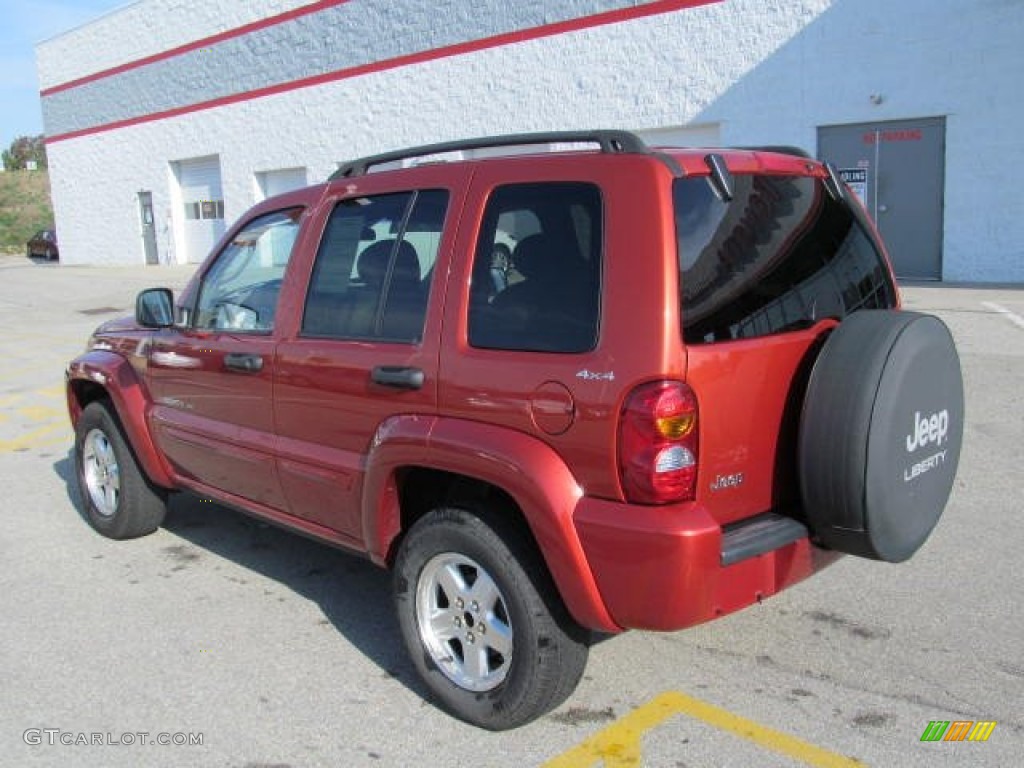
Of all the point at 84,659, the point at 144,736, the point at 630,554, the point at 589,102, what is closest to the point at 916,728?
the point at 630,554

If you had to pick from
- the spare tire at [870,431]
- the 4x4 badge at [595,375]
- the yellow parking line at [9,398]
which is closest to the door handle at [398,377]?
the 4x4 badge at [595,375]

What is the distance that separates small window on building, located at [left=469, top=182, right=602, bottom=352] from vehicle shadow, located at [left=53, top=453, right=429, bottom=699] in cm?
144

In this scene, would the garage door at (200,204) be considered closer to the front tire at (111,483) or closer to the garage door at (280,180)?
the garage door at (280,180)

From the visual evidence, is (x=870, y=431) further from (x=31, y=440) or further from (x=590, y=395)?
(x=31, y=440)

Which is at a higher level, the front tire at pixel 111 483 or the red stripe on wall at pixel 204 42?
the red stripe on wall at pixel 204 42

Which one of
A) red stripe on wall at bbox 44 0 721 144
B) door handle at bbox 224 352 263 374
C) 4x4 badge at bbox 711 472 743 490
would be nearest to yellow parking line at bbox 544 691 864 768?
4x4 badge at bbox 711 472 743 490

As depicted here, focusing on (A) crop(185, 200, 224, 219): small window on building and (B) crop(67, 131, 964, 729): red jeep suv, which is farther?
(A) crop(185, 200, 224, 219): small window on building

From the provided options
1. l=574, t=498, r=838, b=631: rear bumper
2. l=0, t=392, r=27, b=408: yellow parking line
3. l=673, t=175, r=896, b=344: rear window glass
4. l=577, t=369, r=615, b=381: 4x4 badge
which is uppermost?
l=673, t=175, r=896, b=344: rear window glass

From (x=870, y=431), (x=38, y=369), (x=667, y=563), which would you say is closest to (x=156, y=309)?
(x=667, y=563)

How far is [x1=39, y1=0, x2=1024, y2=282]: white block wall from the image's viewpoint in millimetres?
14477

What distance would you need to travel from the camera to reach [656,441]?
2736 mm

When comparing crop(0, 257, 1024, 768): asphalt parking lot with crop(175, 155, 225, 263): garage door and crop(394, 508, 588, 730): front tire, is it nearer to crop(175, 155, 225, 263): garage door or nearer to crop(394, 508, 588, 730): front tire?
crop(394, 508, 588, 730): front tire

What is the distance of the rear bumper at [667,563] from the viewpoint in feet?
8.92

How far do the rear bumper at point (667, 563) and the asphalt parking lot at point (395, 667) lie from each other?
0.55 metres
